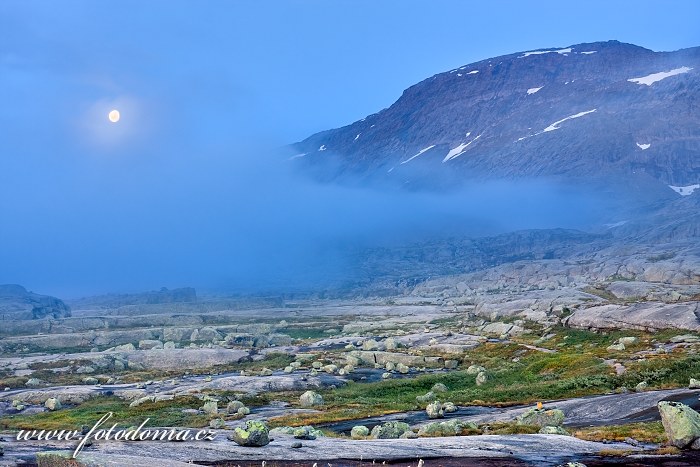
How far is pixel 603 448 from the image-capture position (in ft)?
109

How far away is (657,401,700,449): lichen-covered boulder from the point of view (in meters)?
32.2

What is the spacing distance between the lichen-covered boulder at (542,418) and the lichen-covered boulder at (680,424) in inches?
442

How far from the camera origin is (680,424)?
32688 mm

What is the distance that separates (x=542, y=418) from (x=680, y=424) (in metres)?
12.7

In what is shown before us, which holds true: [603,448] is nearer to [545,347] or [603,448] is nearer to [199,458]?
[199,458]

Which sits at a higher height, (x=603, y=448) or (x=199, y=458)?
(x=199, y=458)

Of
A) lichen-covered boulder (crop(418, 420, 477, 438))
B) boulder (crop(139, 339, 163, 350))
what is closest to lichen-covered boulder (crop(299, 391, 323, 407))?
lichen-covered boulder (crop(418, 420, 477, 438))

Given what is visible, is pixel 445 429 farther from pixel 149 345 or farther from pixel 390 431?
pixel 149 345

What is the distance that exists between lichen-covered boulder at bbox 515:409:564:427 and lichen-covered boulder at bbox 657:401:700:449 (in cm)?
1121

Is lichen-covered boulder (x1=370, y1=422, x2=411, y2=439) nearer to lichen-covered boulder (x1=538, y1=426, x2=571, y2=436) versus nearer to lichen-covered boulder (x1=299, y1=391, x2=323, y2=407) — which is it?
lichen-covered boulder (x1=538, y1=426, x2=571, y2=436)

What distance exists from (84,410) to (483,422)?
4733cm

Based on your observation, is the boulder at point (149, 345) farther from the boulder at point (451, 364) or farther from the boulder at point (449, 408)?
the boulder at point (449, 408)

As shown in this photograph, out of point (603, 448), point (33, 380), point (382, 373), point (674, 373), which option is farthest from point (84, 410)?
point (674, 373)

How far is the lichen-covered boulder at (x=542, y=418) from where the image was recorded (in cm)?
4385
